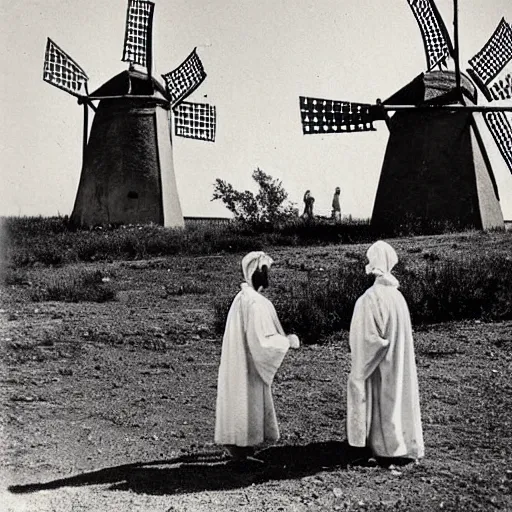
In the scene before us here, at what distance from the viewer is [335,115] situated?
2145 cm

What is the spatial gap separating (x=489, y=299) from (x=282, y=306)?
305 centimetres

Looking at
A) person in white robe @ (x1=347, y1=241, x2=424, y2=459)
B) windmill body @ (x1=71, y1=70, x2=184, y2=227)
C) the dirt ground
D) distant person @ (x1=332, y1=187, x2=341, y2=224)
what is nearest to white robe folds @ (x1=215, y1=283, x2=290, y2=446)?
the dirt ground

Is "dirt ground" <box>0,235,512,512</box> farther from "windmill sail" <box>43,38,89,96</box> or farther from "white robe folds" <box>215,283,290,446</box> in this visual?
"windmill sail" <box>43,38,89,96</box>

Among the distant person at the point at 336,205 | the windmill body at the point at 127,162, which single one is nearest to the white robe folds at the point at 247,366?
the windmill body at the point at 127,162

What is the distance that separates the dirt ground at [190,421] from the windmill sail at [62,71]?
36.5ft

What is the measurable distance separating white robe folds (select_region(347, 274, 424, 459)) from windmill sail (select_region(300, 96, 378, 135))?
1529cm

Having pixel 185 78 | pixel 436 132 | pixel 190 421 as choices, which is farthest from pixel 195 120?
pixel 190 421

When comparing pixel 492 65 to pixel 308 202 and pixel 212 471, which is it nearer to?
pixel 308 202

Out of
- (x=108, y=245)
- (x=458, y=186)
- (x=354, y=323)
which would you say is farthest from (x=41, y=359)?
(x=458, y=186)

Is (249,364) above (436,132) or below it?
below

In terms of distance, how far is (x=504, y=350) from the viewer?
32.4ft

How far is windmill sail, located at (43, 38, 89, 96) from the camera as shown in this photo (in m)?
22.6

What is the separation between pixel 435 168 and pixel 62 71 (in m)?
10.6

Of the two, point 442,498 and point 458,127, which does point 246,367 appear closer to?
point 442,498
